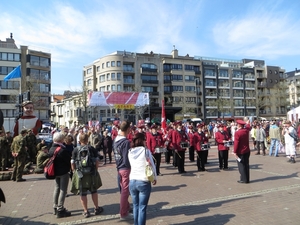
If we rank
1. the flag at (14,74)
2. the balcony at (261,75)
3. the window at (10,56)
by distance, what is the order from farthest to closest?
the balcony at (261,75) < the window at (10,56) < the flag at (14,74)

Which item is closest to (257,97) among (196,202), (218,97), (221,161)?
(218,97)

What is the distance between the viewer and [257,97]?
72.5 meters

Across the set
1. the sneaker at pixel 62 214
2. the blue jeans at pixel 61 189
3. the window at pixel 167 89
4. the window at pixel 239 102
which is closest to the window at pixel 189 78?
the window at pixel 167 89

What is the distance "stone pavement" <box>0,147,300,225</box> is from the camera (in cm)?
524

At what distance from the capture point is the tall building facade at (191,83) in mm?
60938

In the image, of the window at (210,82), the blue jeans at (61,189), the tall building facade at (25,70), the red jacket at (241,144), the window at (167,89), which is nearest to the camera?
the blue jeans at (61,189)

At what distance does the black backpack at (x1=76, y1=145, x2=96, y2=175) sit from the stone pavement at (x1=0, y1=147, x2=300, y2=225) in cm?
100

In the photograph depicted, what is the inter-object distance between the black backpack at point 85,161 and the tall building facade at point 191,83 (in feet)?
153

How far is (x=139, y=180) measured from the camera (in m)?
4.32

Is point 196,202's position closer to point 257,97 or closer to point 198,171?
point 198,171

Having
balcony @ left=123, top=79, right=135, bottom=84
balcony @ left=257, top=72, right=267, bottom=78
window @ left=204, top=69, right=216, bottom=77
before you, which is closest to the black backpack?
balcony @ left=123, top=79, right=135, bottom=84

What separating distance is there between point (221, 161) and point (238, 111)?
218ft

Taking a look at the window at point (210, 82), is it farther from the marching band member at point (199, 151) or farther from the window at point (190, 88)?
the marching band member at point (199, 151)

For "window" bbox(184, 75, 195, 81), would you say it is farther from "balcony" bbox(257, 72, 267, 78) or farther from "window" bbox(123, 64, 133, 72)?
"balcony" bbox(257, 72, 267, 78)
